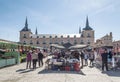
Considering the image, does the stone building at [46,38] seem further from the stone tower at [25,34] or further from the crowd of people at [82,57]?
the crowd of people at [82,57]

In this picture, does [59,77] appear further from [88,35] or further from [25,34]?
[25,34]

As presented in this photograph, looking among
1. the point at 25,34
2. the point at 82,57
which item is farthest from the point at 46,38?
the point at 82,57

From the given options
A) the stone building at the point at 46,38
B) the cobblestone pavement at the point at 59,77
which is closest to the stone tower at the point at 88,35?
the stone building at the point at 46,38

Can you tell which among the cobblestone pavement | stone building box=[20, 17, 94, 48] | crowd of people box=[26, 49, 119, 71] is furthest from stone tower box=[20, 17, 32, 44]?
the cobblestone pavement

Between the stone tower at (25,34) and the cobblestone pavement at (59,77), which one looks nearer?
the cobblestone pavement at (59,77)

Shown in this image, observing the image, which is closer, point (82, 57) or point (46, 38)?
point (82, 57)

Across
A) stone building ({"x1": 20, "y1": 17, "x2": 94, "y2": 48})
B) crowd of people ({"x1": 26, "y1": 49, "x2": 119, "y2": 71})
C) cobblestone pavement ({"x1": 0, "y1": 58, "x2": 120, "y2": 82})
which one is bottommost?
cobblestone pavement ({"x1": 0, "y1": 58, "x2": 120, "y2": 82})

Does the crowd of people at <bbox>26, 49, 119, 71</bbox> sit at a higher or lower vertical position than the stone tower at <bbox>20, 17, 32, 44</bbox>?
lower

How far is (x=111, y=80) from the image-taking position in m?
12.2

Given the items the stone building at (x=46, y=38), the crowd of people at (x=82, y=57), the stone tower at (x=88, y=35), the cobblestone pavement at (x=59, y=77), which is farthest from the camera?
the stone building at (x=46, y=38)

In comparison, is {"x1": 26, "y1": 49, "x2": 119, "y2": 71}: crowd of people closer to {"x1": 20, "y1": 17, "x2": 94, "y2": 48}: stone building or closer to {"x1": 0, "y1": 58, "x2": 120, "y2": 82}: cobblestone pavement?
{"x1": 0, "y1": 58, "x2": 120, "y2": 82}: cobblestone pavement

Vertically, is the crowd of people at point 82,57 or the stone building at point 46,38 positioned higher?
the stone building at point 46,38

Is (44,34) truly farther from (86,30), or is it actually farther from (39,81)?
(39,81)

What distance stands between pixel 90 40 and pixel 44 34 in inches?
1135
